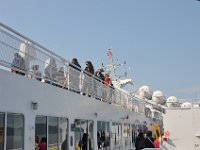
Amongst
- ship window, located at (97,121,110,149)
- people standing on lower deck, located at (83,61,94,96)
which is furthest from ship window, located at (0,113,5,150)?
ship window, located at (97,121,110,149)

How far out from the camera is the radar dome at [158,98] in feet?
128

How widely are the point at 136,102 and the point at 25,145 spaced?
17465 mm

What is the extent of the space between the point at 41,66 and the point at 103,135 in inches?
253

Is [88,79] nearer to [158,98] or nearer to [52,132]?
[52,132]

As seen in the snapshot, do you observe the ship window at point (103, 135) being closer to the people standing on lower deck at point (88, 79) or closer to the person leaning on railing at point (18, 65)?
the people standing on lower deck at point (88, 79)

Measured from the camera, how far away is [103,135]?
47.0 feet

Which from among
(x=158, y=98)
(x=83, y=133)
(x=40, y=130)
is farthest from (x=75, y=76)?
(x=158, y=98)

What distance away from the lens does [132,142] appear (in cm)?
2119

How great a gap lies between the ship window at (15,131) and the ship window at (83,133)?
11.5 ft

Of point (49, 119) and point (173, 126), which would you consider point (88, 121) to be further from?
point (173, 126)

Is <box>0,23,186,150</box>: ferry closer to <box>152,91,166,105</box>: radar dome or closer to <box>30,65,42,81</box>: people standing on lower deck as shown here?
<box>30,65,42,81</box>: people standing on lower deck

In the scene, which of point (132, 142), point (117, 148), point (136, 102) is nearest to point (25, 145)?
point (117, 148)

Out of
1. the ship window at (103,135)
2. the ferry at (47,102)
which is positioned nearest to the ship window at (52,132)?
the ferry at (47,102)

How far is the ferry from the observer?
680cm
